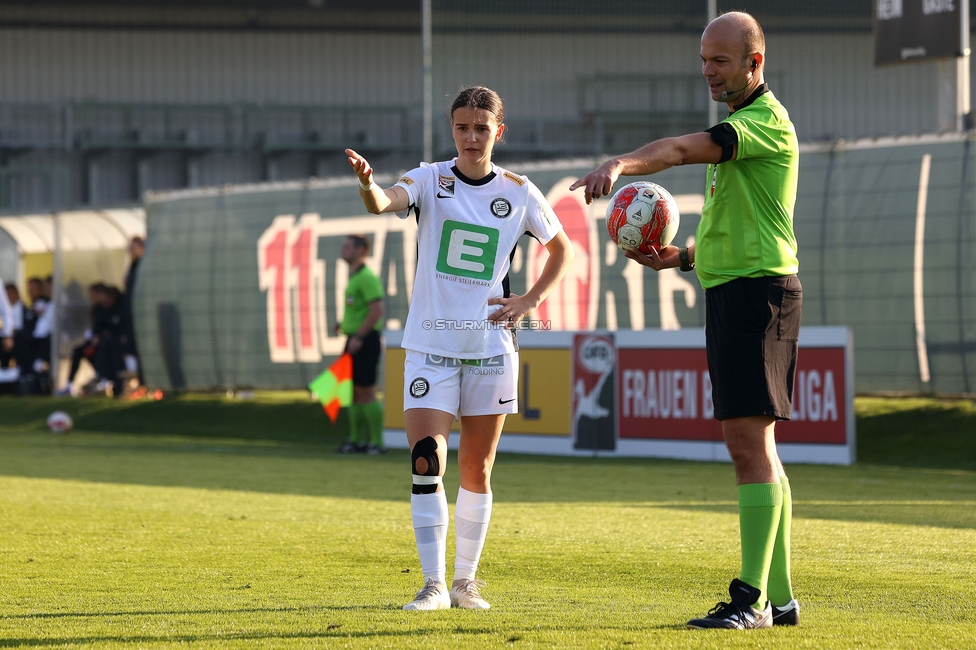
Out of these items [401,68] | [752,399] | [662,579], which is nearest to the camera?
[752,399]

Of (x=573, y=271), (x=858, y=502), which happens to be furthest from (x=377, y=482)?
(x=573, y=271)

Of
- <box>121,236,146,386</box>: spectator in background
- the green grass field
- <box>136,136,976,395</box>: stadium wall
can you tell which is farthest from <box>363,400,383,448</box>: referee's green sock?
<box>121,236,146,386</box>: spectator in background

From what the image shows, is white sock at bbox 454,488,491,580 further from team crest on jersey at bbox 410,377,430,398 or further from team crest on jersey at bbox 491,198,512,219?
team crest on jersey at bbox 491,198,512,219

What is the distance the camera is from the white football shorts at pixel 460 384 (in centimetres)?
467

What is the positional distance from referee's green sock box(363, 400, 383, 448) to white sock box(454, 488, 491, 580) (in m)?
8.21

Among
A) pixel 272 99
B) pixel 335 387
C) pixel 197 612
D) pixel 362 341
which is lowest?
pixel 197 612

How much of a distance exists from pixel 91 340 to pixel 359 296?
7.75 metres

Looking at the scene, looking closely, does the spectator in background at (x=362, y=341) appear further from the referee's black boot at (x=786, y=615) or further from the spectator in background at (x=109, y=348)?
the referee's black boot at (x=786, y=615)

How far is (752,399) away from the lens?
420 cm

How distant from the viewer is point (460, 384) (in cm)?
475

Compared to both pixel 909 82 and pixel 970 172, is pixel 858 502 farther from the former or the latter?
pixel 909 82

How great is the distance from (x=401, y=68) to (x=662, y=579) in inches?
1299

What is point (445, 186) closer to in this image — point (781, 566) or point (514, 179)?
point (514, 179)

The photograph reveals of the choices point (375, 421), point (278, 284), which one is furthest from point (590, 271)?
point (278, 284)
